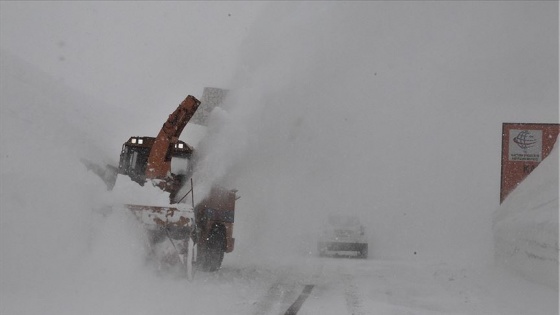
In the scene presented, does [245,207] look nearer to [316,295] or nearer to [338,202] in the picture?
[316,295]

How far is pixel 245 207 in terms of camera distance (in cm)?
1761

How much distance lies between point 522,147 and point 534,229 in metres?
11.0

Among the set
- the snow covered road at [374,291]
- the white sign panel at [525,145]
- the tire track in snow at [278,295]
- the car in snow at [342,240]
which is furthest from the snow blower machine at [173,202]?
the white sign panel at [525,145]

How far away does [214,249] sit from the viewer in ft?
37.3

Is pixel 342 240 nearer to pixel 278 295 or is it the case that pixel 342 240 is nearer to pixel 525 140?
pixel 525 140

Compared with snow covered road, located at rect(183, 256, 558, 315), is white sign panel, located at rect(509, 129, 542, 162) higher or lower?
higher

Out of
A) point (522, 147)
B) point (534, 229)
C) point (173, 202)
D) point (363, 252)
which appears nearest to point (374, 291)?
point (534, 229)

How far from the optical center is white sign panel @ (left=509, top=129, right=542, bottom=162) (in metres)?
21.7

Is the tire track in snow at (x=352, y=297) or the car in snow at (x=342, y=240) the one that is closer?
the tire track in snow at (x=352, y=297)

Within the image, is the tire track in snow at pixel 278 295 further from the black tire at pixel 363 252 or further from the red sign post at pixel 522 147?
the red sign post at pixel 522 147

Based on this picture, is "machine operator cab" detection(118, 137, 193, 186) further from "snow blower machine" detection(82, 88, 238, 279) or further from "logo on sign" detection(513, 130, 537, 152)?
"logo on sign" detection(513, 130, 537, 152)

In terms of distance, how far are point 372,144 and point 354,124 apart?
7.65 metres

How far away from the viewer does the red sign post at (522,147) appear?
21.7m

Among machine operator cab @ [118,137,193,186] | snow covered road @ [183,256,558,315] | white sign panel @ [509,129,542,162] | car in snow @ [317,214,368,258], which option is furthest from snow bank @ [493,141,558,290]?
machine operator cab @ [118,137,193,186]
